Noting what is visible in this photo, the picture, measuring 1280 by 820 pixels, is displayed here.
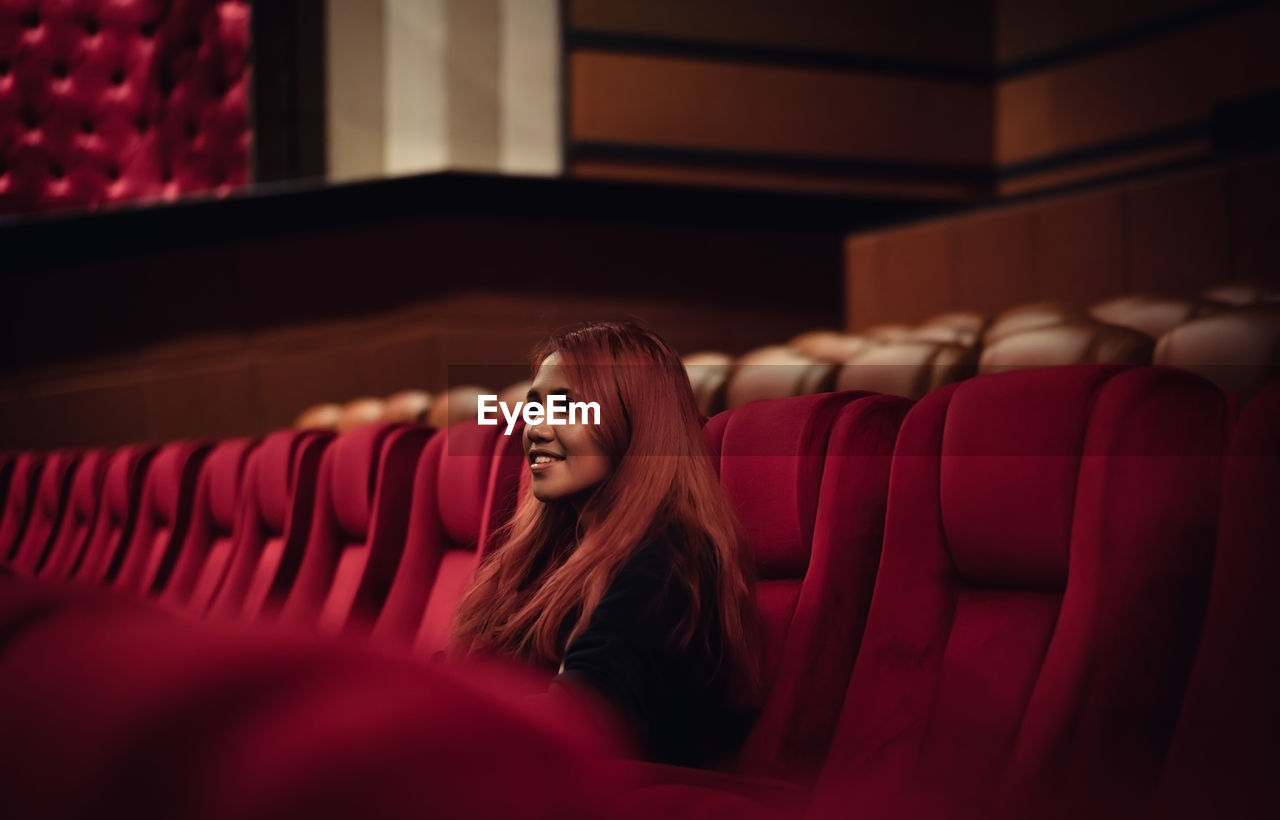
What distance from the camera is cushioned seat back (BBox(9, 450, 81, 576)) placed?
3.90 ft

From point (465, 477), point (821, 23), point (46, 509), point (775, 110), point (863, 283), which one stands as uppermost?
point (821, 23)

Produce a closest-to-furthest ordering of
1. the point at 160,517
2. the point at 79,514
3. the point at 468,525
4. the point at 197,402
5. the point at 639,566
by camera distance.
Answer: the point at 639,566 < the point at 468,525 < the point at 160,517 < the point at 79,514 < the point at 197,402

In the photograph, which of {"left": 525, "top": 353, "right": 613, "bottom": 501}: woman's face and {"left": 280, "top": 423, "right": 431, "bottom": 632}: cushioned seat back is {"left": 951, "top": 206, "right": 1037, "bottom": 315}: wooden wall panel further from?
{"left": 525, "top": 353, "right": 613, "bottom": 501}: woman's face

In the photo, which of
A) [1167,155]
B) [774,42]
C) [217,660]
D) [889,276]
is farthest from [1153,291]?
[217,660]

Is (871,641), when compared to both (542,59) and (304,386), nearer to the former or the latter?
(304,386)

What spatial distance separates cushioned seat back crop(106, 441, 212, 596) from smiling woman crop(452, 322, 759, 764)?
59 centimetres

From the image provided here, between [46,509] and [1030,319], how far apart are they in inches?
38.0

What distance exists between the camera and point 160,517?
0.98m

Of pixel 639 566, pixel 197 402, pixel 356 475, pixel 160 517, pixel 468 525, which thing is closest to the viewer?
pixel 639 566

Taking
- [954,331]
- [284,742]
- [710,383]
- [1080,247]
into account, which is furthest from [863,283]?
[284,742]

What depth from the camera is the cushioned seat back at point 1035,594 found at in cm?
27

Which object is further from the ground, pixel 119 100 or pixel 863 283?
pixel 119 100

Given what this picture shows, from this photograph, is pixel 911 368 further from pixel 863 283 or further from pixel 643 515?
pixel 863 283

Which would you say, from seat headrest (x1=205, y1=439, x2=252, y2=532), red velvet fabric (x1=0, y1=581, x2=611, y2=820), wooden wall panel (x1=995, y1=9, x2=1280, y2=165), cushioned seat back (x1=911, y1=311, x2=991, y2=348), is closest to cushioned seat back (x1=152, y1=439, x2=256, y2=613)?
seat headrest (x1=205, y1=439, x2=252, y2=532)
